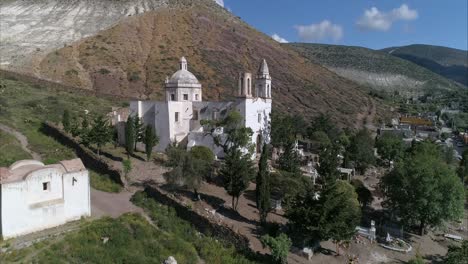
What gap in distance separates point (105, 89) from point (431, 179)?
5358 cm

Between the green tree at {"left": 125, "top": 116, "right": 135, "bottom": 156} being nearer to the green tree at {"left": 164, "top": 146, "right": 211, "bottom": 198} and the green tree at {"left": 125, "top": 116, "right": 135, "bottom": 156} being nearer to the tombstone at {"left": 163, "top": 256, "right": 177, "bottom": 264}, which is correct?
the green tree at {"left": 164, "top": 146, "right": 211, "bottom": 198}

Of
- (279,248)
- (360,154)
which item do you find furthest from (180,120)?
(360,154)

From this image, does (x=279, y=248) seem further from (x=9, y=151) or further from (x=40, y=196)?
(x=9, y=151)

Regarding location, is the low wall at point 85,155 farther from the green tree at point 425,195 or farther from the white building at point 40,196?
the green tree at point 425,195

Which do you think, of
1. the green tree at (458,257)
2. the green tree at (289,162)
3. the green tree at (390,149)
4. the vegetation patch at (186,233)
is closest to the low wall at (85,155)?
the vegetation patch at (186,233)

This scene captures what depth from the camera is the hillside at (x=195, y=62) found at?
66.7 metres

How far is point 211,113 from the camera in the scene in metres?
33.2

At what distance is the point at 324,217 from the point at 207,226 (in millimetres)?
6215

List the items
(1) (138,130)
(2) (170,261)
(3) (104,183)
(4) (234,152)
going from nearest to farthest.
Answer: (2) (170,261)
(4) (234,152)
(3) (104,183)
(1) (138,130)

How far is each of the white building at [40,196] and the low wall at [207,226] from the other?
4.49 meters

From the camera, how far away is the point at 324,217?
19.0 m

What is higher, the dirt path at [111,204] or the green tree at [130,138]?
the green tree at [130,138]

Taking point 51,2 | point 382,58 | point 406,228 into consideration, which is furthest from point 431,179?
point 382,58

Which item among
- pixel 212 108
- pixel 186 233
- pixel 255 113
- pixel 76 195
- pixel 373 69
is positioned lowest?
pixel 186 233
